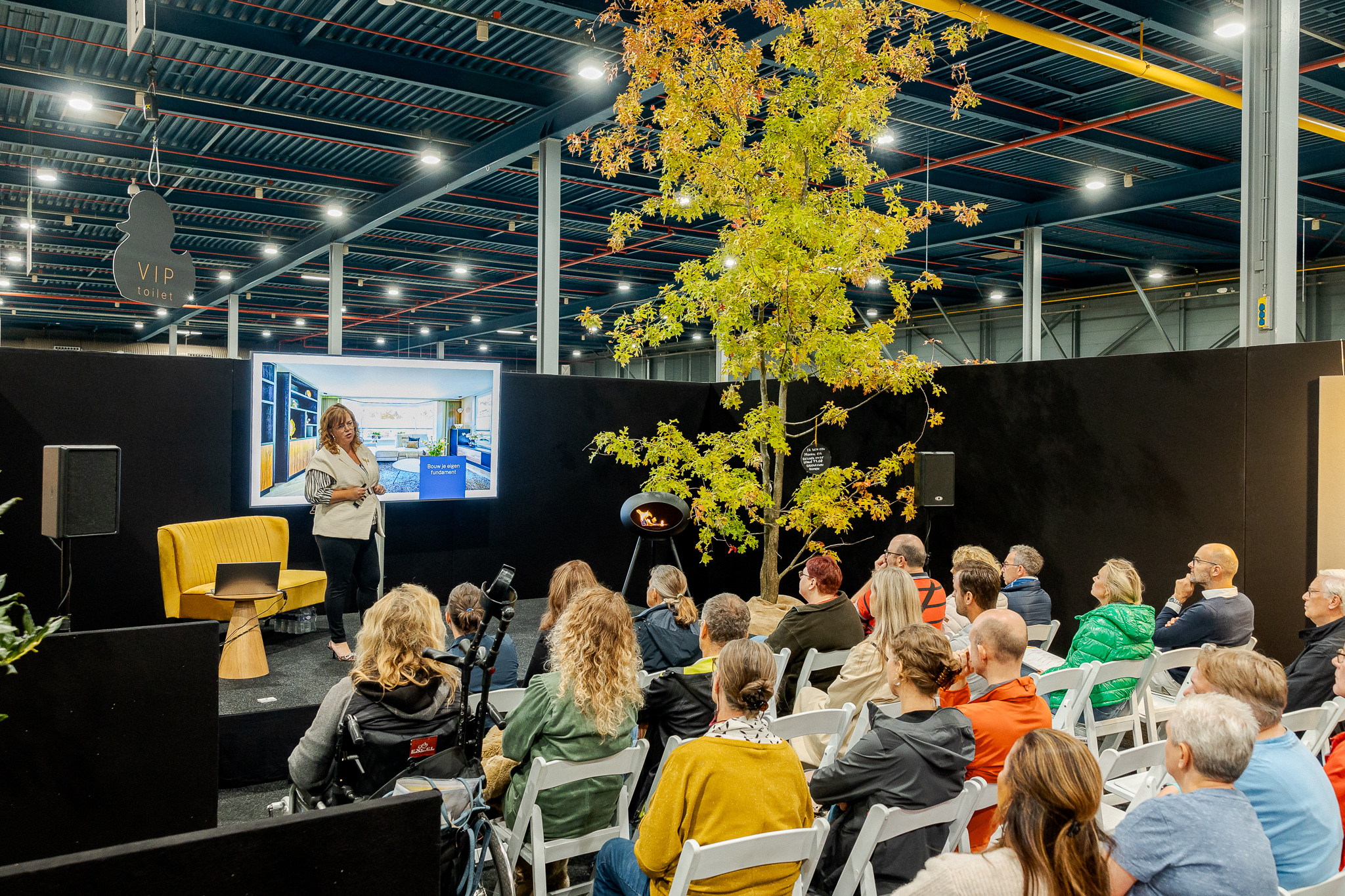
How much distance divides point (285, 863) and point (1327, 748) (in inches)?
143

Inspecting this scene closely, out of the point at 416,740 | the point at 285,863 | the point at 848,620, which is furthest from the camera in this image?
the point at 848,620

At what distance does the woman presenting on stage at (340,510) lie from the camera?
5355mm

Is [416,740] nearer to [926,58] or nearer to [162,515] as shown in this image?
[162,515]

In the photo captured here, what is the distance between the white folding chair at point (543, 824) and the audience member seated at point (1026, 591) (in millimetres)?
2598

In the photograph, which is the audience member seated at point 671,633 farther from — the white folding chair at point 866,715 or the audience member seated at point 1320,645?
the audience member seated at point 1320,645

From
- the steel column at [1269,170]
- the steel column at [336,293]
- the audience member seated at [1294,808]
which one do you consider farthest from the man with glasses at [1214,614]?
the steel column at [336,293]

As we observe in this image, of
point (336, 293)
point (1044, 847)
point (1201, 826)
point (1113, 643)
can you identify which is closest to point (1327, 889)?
point (1201, 826)

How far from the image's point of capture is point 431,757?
260 centimetres

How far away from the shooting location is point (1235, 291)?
14062mm

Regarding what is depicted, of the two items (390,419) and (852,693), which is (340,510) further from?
(852,693)

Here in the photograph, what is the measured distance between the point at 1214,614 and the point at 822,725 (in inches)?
98.2

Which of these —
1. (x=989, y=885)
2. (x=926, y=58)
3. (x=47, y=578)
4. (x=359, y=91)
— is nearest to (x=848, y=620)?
(x=989, y=885)

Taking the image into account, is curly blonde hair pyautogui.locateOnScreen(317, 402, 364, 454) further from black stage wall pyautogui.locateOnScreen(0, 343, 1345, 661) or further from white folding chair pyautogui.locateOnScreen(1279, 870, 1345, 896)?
white folding chair pyautogui.locateOnScreen(1279, 870, 1345, 896)

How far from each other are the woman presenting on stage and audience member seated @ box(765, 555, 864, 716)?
2681mm
